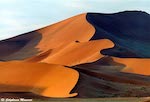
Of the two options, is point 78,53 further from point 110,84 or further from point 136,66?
point 110,84

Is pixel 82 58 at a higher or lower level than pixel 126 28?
higher

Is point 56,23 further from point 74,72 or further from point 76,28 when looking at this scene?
point 74,72

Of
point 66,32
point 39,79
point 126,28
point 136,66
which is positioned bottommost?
point 126,28

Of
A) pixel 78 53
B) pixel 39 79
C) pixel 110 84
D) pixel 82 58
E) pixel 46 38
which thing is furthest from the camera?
pixel 46 38

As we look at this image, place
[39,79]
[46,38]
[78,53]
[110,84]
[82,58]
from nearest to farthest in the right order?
[110,84], [39,79], [82,58], [78,53], [46,38]

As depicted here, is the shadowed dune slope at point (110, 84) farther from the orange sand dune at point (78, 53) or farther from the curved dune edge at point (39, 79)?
the orange sand dune at point (78, 53)

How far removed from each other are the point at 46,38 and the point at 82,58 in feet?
93.8

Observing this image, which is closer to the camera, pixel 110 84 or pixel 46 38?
pixel 110 84

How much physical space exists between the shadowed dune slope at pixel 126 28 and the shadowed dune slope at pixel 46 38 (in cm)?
239

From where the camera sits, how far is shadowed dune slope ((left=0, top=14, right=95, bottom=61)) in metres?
92.2

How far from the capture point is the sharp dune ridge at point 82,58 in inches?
1844

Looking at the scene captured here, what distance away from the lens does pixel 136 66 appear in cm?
6388

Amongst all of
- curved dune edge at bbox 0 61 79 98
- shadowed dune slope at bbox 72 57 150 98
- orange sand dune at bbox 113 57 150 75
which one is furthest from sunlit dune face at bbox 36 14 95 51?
curved dune edge at bbox 0 61 79 98

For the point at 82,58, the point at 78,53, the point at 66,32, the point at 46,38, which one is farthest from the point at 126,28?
the point at 82,58
